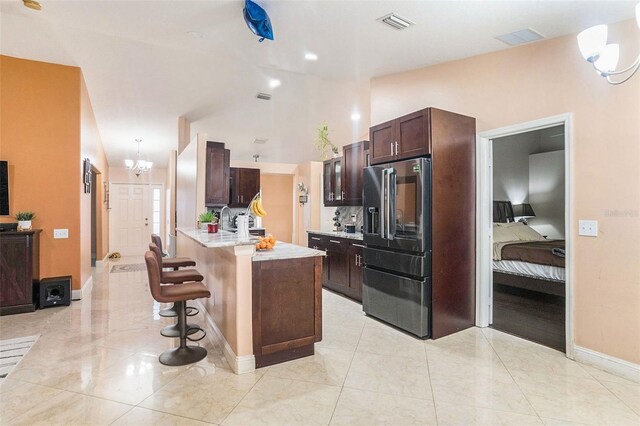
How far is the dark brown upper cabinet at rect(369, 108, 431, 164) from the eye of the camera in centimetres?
325

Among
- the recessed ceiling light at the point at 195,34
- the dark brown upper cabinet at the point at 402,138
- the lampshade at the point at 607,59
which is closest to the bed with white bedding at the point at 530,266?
the dark brown upper cabinet at the point at 402,138

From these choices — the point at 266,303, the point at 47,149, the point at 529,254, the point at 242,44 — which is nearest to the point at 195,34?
the point at 242,44

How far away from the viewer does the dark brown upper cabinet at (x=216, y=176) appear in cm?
582

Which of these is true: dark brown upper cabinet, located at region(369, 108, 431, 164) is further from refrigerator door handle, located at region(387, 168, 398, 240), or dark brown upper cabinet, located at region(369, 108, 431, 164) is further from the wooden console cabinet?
the wooden console cabinet

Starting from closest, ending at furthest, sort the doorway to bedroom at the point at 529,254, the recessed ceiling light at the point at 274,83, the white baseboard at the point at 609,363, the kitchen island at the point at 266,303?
the white baseboard at the point at 609,363 → the kitchen island at the point at 266,303 → the doorway to bedroom at the point at 529,254 → the recessed ceiling light at the point at 274,83

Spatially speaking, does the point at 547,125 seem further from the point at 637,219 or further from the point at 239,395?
the point at 239,395

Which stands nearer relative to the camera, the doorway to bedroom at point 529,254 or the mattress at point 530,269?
the doorway to bedroom at point 529,254

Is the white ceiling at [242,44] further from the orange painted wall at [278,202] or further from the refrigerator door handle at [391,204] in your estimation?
the orange painted wall at [278,202]

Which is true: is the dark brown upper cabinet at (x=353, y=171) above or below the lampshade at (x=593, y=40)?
below

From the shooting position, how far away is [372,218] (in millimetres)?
3805

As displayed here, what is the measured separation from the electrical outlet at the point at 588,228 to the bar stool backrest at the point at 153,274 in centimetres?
346

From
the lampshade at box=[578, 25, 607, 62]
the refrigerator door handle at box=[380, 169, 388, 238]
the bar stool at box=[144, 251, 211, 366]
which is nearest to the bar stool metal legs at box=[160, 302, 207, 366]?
the bar stool at box=[144, 251, 211, 366]

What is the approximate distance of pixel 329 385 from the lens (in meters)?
2.40

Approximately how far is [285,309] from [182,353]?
97 cm
